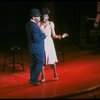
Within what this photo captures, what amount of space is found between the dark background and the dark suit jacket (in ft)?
23.4

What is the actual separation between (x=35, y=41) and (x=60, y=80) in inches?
66.5

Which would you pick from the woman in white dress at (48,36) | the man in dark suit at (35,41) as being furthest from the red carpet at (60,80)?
the woman in white dress at (48,36)

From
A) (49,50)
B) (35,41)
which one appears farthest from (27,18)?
(35,41)

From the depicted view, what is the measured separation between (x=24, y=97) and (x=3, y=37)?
952 cm

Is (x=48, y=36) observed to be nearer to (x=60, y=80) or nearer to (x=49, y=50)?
(x=49, y=50)

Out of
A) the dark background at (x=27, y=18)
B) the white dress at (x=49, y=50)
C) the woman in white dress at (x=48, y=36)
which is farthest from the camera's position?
the dark background at (x=27, y=18)

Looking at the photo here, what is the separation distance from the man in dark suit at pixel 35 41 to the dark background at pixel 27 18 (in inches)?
279

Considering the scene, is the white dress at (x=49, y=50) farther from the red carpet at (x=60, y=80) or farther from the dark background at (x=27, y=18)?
the dark background at (x=27, y=18)

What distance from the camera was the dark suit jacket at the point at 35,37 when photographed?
11734 millimetres

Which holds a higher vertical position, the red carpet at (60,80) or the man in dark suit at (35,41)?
the man in dark suit at (35,41)

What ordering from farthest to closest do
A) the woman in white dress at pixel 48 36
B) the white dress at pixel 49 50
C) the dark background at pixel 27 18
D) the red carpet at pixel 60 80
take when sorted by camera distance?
the dark background at pixel 27 18 < the white dress at pixel 49 50 < the woman in white dress at pixel 48 36 < the red carpet at pixel 60 80

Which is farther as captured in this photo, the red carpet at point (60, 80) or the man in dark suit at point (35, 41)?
the man in dark suit at point (35, 41)

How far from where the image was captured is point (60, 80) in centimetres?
1282

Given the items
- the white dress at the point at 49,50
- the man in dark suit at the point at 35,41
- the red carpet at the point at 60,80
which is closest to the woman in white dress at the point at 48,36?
the white dress at the point at 49,50
